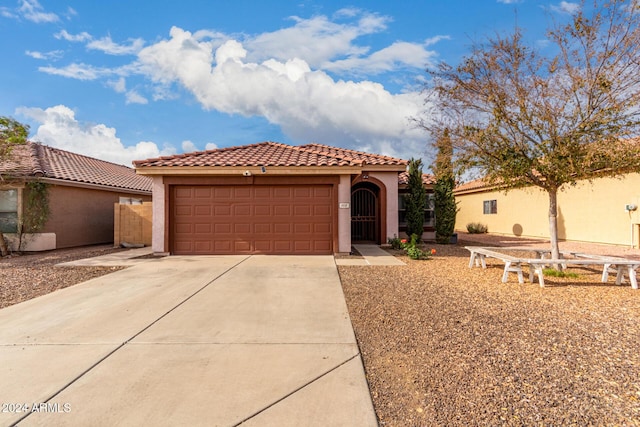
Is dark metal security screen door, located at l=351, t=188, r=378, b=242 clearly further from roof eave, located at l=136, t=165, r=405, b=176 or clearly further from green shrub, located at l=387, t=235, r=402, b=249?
roof eave, located at l=136, t=165, r=405, b=176

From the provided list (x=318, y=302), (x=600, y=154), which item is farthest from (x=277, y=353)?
(x=600, y=154)

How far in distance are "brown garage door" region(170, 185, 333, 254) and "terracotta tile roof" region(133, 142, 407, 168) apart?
0.83 m

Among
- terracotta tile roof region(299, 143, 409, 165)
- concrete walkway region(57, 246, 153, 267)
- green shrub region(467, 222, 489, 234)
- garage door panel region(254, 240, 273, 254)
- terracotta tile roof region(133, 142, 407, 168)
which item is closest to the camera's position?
concrete walkway region(57, 246, 153, 267)

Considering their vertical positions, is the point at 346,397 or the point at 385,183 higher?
the point at 385,183

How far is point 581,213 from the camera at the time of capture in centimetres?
1620

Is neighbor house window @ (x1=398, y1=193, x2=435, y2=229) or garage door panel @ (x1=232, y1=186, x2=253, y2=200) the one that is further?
neighbor house window @ (x1=398, y1=193, x2=435, y2=229)

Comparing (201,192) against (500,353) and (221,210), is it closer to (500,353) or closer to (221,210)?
(221,210)

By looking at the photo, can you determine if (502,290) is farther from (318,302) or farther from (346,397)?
(346,397)

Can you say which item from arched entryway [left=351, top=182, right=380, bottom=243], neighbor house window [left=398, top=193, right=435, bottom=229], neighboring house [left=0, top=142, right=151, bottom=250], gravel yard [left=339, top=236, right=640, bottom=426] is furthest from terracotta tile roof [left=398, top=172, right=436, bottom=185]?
neighboring house [left=0, top=142, right=151, bottom=250]

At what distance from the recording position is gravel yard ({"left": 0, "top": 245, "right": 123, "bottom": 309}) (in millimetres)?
6828

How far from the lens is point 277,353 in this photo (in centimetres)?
394

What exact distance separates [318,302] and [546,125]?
6.36m

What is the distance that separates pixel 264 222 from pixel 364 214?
6.11 metres

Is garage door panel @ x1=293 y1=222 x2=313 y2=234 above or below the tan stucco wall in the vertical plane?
below
